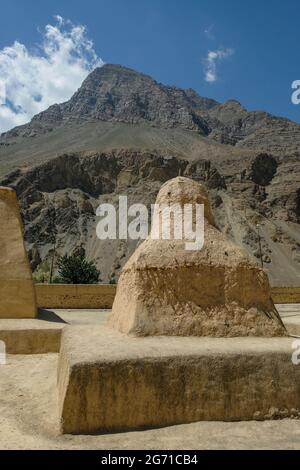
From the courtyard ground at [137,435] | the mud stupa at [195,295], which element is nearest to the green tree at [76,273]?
the mud stupa at [195,295]

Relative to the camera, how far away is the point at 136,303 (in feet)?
19.5

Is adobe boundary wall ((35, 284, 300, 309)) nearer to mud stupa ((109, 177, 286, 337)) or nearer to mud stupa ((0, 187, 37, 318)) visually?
mud stupa ((0, 187, 37, 318))

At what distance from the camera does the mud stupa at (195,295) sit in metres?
5.85

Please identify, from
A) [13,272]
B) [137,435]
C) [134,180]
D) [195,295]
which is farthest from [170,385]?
[134,180]

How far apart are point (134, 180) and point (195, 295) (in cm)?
5108

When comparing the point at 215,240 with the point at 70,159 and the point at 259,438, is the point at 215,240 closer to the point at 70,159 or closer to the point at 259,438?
the point at 259,438

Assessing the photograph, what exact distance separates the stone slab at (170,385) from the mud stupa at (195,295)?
2.41 feet

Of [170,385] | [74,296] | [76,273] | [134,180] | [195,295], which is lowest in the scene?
[74,296]

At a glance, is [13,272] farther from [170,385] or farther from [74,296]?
[74,296]

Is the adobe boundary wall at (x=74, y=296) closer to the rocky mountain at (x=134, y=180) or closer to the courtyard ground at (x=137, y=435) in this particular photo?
the courtyard ground at (x=137, y=435)

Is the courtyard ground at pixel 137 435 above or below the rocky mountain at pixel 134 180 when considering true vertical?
below

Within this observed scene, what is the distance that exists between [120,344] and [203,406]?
45.5 inches

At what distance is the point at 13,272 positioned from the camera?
9.38 meters

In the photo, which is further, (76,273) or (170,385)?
(76,273)
